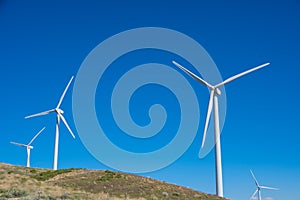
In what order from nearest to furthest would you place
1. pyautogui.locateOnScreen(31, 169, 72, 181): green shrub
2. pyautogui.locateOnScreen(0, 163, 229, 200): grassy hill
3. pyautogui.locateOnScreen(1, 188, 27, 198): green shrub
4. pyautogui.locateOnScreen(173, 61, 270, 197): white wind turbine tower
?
1. pyautogui.locateOnScreen(1, 188, 27, 198): green shrub
2. pyautogui.locateOnScreen(0, 163, 229, 200): grassy hill
3. pyautogui.locateOnScreen(173, 61, 270, 197): white wind turbine tower
4. pyautogui.locateOnScreen(31, 169, 72, 181): green shrub

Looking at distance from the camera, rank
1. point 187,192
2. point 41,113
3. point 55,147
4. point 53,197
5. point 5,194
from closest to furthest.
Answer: point 53,197
point 5,194
point 187,192
point 55,147
point 41,113

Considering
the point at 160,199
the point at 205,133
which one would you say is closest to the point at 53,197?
the point at 160,199

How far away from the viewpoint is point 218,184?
176 feet

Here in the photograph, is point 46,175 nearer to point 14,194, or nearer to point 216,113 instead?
point 14,194

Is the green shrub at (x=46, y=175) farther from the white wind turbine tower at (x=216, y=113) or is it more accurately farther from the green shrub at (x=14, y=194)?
the white wind turbine tower at (x=216, y=113)

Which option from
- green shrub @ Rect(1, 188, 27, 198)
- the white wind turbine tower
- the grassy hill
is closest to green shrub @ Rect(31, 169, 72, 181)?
the grassy hill

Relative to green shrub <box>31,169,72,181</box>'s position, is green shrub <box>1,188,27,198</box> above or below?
below

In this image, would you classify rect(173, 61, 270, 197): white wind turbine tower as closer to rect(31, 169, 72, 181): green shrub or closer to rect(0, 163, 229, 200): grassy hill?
rect(0, 163, 229, 200): grassy hill

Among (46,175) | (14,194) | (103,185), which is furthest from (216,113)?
(14,194)

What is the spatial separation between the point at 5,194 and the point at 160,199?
18.9 meters

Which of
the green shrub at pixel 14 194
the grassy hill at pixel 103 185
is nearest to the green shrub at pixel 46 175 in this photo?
the grassy hill at pixel 103 185

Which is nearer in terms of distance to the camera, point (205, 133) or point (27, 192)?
point (27, 192)

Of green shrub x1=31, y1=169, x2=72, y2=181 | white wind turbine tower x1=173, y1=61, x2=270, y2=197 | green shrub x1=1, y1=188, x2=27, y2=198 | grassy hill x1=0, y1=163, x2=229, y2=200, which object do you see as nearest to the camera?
green shrub x1=1, y1=188, x2=27, y2=198

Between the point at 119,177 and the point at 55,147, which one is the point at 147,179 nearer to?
the point at 119,177
